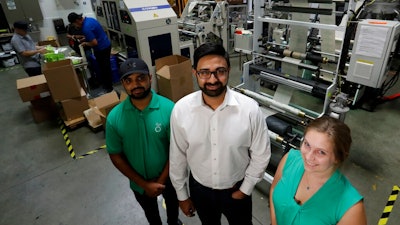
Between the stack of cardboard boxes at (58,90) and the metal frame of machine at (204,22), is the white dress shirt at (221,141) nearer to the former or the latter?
the stack of cardboard boxes at (58,90)

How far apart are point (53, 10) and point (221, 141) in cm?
823

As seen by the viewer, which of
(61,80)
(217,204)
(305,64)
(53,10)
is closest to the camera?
(217,204)

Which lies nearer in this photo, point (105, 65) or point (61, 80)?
point (61, 80)

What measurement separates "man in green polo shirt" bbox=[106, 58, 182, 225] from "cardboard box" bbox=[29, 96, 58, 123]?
10.5ft

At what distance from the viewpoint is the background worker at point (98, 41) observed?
4320mm

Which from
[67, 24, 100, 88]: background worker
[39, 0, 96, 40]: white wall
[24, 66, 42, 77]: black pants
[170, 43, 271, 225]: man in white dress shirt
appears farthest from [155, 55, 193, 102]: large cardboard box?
[39, 0, 96, 40]: white wall

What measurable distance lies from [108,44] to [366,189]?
4633 mm

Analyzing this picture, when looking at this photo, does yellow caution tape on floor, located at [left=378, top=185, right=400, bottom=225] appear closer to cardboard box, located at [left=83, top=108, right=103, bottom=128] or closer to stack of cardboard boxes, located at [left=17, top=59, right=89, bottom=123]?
cardboard box, located at [left=83, top=108, right=103, bottom=128]

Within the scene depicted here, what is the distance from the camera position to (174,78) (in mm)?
3943

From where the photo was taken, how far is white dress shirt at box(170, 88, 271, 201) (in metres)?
1.32

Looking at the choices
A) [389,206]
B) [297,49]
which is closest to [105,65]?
[297,49]

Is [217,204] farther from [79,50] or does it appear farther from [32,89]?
[79,50]

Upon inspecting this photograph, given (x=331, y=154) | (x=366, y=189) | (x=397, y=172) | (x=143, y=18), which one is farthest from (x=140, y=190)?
(x=143, y=18)

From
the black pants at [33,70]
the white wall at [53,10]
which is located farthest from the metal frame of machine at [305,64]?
the white wall at [53,10]
